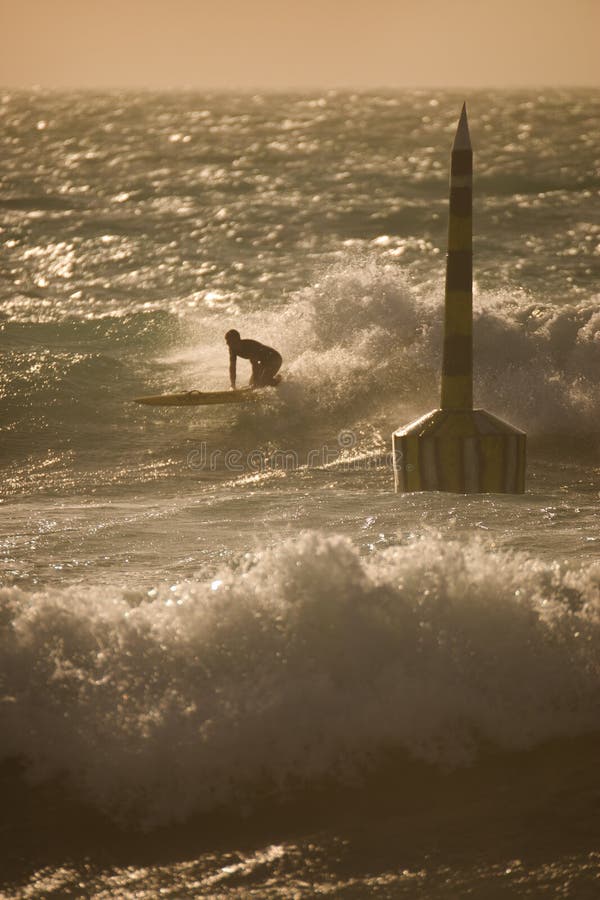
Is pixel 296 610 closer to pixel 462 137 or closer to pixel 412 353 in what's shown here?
pixel 462 137

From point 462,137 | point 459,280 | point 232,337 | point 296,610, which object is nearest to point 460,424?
point 459,280

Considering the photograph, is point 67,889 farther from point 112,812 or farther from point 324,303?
point 324,303

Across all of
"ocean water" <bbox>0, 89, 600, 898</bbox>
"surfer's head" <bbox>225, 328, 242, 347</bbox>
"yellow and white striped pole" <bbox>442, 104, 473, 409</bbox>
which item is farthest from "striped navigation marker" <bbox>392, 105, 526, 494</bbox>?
"surfer's head" <bbox>225, 328, 242, 347</bbox>

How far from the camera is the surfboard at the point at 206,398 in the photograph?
13.4 meters

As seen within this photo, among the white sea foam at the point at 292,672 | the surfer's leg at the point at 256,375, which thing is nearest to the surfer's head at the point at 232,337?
the surfer's leg at the point at 256,375

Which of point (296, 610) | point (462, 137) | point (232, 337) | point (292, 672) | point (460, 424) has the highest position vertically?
point (462, 137)

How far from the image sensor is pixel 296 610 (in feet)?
19.5

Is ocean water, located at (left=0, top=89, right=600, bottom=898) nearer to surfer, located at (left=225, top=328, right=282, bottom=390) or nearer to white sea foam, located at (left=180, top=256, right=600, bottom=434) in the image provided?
white sea foam, located at (left=180, top=256, right=600, bottom=434)

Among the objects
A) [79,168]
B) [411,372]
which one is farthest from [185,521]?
[79,168]

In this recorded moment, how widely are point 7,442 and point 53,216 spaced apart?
1420cm

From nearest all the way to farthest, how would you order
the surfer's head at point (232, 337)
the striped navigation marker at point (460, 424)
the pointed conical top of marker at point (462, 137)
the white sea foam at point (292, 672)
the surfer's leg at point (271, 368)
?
the white sea foam at point (292, 672) → the pointed conical top of marker at point (462, 137) → the striped navigation marker at point (460, 424) → the surfer's head at point (232, 337) → the surfer's leg at point (271, 368)

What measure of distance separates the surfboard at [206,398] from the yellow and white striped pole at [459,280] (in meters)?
6.17

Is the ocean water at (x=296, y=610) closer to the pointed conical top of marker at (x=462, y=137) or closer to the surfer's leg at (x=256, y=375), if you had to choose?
the surfer's leg at (x=256, y=375)

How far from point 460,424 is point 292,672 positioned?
2317 millimetres
